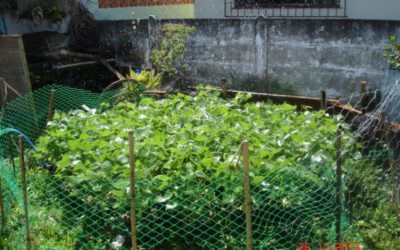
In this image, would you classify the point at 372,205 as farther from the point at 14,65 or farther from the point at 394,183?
the point at 14,65

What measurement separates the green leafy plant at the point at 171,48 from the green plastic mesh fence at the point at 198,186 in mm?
4014

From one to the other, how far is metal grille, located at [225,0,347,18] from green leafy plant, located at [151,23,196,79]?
100cm

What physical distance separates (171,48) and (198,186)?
5493 millimetres

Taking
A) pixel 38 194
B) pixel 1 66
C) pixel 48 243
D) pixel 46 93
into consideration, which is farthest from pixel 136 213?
pixel 1 66

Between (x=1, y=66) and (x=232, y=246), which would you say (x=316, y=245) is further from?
(x=1, y=66)

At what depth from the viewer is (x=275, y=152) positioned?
3.38m

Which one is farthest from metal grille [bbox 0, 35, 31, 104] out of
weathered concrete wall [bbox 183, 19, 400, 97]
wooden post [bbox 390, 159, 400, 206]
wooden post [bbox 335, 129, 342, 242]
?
wooden post [bbox 390, 159, 400, 206]

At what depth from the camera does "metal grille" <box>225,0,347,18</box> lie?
7.72 metres

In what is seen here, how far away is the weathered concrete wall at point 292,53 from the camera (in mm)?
6672

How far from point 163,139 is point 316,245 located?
4.63 feet

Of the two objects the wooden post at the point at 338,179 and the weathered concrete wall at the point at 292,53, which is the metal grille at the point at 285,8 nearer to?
the weathered concrete wall at the point at 292,53

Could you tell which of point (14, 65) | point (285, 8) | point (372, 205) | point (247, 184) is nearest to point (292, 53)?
point (285, 8)
